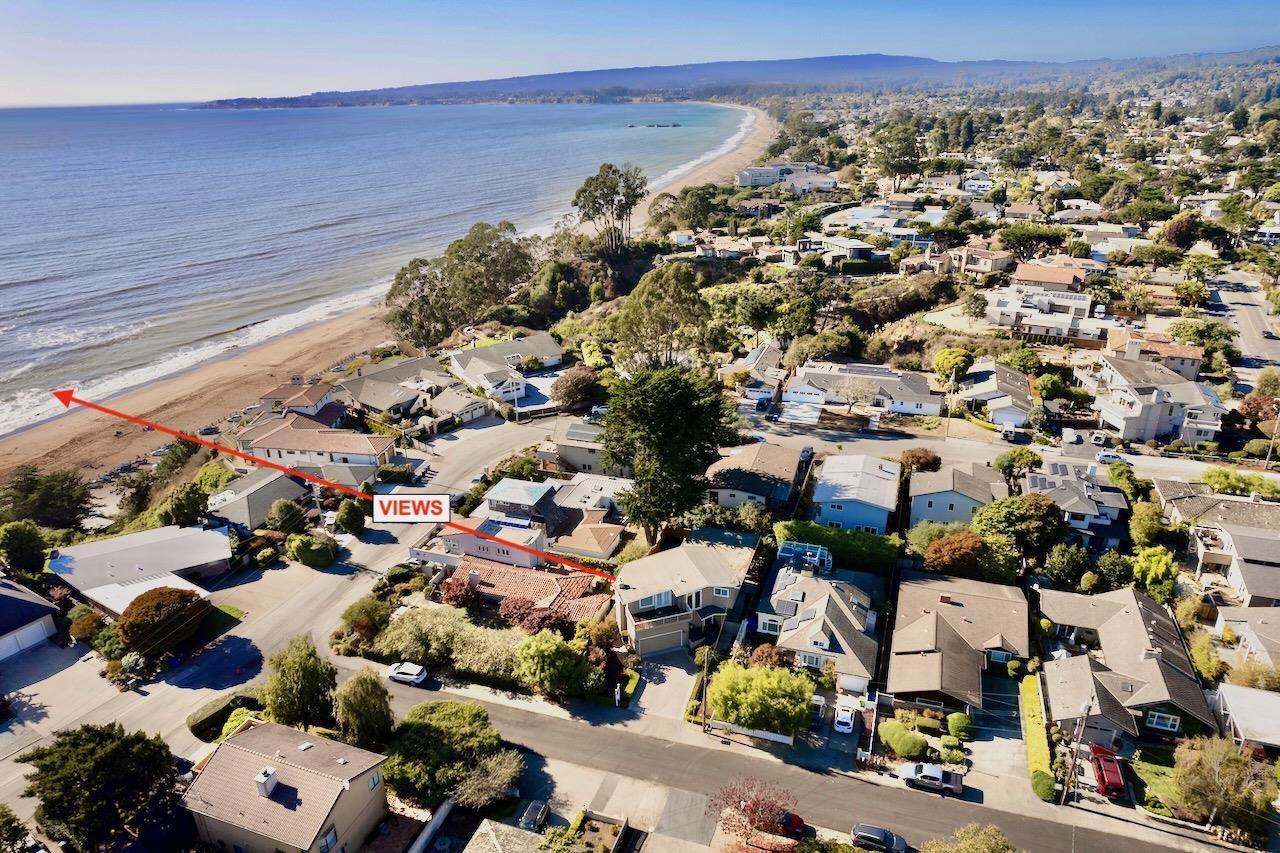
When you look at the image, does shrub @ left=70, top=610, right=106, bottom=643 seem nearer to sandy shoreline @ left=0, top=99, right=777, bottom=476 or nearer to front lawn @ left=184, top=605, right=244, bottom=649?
front lawn @ left=184, top=605, right=244, bottom=649

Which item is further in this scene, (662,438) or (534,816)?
(662,438)

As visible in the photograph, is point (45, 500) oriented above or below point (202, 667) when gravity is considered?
above

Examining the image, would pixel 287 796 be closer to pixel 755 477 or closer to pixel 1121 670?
pixel 755 477

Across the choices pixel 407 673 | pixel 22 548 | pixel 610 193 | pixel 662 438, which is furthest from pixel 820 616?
pixel 610 193

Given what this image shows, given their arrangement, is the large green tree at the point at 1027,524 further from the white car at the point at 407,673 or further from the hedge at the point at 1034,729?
the white car at the point at 407,673

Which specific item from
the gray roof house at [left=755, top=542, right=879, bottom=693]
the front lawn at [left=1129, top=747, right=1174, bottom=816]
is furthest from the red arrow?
the front lawn at [left=1129, top=747, right=1174, bottom=816]

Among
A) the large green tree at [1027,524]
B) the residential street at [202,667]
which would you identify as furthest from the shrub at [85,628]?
the large green tree at [1027,524]

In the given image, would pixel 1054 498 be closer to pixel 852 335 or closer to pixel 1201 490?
pixel 1201 490
